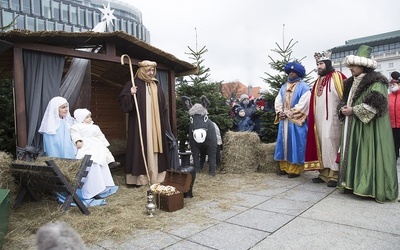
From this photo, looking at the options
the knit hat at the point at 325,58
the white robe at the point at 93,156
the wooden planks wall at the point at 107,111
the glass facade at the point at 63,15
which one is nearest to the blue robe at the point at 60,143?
the white robe at the point at 93,156

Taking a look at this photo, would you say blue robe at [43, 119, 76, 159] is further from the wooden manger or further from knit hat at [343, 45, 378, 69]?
knit hat at [343, 45, 378, 69]

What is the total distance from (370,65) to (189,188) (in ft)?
10.4

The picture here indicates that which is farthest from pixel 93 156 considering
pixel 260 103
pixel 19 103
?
pixel 260 103

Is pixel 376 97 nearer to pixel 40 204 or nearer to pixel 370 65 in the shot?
pixel 370 65

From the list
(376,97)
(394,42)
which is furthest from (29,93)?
(394,42)

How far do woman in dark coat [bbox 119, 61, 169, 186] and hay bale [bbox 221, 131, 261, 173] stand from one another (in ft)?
5.38

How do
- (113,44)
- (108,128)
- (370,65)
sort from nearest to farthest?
(370,65) → (113,44) → (108,128)

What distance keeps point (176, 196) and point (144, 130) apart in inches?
70.5

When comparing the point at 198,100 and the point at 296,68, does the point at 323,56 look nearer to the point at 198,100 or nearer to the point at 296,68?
the point at 296,68

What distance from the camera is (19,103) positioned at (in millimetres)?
4418

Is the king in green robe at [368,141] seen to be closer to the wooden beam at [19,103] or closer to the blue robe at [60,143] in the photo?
the blue robe at [60,143]

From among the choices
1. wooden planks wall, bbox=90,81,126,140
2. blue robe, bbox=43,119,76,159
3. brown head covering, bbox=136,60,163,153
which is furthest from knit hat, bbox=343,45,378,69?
wooden planks wall, bbox=90,81,126,140

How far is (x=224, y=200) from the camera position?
14.9 ft

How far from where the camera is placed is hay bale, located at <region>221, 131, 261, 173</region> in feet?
22.0
